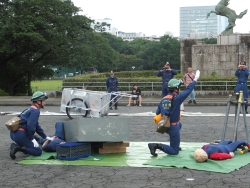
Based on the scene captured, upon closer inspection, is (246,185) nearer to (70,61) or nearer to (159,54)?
(70,61)

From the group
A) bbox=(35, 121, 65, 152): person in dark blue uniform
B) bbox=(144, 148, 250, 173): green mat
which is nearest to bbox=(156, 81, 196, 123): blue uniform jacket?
bbox=(144, 148, 250, 173): green mat

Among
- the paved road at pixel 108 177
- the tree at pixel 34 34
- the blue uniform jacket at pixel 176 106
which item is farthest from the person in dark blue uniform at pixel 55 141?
the tree at pixel 34 34

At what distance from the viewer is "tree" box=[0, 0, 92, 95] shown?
29750 mm

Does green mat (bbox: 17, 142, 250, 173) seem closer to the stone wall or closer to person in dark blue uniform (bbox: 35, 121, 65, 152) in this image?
person in dark blue uniform (bbox: 35, 121, 65, 152)

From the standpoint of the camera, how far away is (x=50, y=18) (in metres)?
31.9

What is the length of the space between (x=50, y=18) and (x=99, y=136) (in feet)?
79.0

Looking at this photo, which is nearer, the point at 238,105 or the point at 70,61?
the point at 238,105

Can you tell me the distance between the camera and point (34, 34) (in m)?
29.5

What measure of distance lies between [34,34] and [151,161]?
22322mm

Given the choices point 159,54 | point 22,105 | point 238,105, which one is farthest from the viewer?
point 159,54

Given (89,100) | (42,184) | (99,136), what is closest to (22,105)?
(89,100)

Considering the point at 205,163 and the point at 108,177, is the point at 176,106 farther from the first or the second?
the point at 108,177

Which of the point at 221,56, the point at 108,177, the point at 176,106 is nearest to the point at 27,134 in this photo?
the point at 108,177

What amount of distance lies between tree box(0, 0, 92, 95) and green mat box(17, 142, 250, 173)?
69.4 feet
